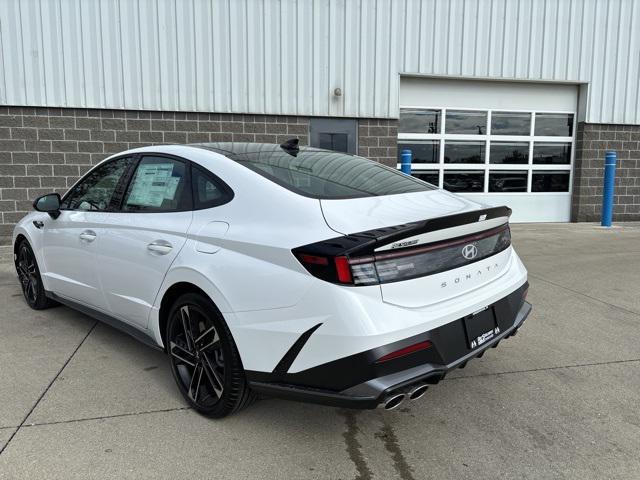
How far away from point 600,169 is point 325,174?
10929 millimetres

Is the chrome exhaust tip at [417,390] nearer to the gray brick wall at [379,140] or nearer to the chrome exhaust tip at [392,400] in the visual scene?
the chrome exhaust tip at [392,400]

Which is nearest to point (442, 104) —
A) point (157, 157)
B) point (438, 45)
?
point (438, 45)

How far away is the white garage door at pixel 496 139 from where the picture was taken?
11.1 metres

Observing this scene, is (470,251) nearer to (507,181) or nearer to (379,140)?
(379,140)

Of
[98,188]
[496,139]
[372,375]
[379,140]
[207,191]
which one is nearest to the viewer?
[372,375]

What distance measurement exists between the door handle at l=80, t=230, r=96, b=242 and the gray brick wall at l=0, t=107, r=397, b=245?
20.1 ft

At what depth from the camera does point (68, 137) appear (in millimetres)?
9312

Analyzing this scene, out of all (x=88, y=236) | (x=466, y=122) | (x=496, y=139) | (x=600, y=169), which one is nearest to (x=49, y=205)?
(x=88, y=236)

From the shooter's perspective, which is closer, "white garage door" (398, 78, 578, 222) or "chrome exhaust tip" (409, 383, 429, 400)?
"chrome exhaust tip" (409, 383, 429, 400)

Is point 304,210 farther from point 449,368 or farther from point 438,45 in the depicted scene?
point 438,45

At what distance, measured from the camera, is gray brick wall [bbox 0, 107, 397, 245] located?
30.0 ft

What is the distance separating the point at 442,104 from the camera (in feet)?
36.5

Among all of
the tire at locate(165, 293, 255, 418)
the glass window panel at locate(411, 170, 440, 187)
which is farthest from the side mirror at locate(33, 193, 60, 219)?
the glass window panel at locate(411, 170, 440, 187)

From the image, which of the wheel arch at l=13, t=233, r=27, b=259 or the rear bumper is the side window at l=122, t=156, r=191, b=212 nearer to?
the rear bumper
